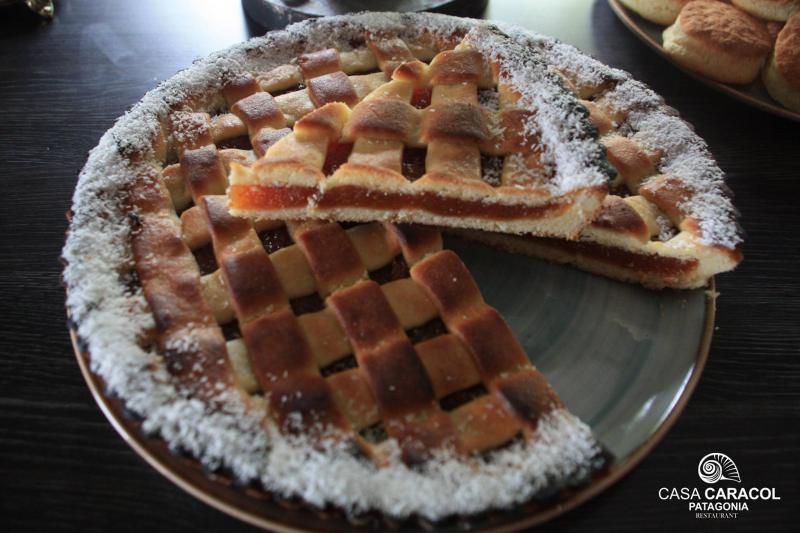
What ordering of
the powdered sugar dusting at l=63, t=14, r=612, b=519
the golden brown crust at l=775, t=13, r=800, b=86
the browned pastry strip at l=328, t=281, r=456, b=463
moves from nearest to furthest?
the powdered sugar dusting at l=63, t=14, r=612, b=519, the browned pastry strip at l=328, t=281, r=456, b=463, the golden brown crust at l=775, t=13, r=800, b=86

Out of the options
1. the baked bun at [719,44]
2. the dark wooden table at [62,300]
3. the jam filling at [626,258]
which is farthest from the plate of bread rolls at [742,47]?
the jam filling at [626,258]

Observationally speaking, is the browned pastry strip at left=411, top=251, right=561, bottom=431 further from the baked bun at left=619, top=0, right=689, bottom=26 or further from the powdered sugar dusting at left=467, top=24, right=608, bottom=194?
the baked bun at left=619, top=0, right=689, bottom=26

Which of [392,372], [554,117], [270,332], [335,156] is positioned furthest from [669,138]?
[270,332]

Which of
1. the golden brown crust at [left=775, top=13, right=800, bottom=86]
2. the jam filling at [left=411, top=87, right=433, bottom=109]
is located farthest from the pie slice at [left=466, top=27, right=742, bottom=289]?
the golden brown crust at [left=775, top=13, right=800, bottom=86]

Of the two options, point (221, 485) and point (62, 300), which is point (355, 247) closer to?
point (221, 485)

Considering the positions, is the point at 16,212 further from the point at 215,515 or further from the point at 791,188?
the point at 791,188

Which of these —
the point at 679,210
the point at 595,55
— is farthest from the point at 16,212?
the point at 595,55

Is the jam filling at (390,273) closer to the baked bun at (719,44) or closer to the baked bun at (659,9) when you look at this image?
the baked bun at (719,44)

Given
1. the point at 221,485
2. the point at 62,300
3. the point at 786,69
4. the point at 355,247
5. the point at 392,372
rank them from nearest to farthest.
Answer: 1. the point at 221,485
2. the point at 392,372
3. the point at 355,247
4. the point at 62,300
5. the point at 786,69
